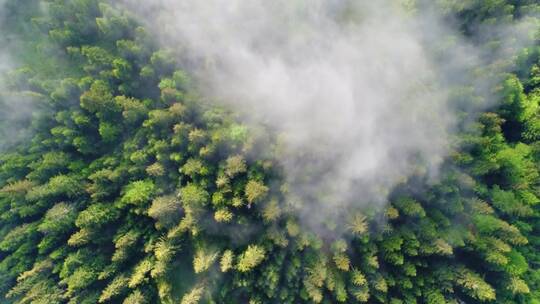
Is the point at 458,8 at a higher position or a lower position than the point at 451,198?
higher

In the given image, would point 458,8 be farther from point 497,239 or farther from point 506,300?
point 506,300

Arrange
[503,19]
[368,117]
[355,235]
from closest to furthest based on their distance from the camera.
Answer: [355,235], [368,117], [503,19]

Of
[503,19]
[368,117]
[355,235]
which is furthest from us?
[503,19]

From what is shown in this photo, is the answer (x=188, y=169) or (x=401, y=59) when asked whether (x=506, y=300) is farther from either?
(x=188, y=169)

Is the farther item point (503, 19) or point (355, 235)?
point (503, 19)

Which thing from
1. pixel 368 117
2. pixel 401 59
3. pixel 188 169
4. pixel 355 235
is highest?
pixel 401 59

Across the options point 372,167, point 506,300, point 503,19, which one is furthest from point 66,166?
point 503,19

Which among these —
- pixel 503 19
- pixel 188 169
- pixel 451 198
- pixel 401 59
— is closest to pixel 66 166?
pixel 188 169
